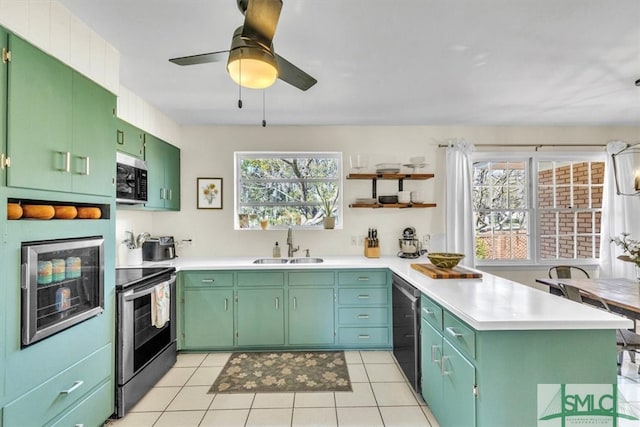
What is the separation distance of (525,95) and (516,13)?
1412 mm

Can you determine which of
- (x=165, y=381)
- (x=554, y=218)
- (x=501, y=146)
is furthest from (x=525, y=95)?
(x=165, y=381)

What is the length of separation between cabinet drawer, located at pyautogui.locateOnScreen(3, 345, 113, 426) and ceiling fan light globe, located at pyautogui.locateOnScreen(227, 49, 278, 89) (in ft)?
5.81

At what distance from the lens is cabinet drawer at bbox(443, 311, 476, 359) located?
1.55m

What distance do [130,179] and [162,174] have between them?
2.18 feet

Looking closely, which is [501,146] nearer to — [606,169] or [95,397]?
[606,169]

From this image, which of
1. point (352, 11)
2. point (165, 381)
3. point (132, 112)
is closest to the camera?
point (352, 11)

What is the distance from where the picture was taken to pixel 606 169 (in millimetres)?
3885

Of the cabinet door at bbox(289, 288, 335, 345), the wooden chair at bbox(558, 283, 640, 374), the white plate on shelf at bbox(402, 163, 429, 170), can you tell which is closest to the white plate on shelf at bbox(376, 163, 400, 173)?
the white plate on shelf at bbox(402, 163, 429, 170)

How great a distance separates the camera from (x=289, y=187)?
3.98 meters

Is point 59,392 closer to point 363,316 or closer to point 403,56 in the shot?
point 363,316

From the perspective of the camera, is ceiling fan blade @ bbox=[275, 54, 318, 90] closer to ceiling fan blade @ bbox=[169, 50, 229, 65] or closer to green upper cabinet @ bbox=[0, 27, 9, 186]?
ceiling fan blade @ bbox=[169, 50, 229, 65]

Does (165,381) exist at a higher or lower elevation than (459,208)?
lower

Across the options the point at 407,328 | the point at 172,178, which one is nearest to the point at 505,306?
the point at 407,328

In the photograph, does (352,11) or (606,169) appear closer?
(352,11)
